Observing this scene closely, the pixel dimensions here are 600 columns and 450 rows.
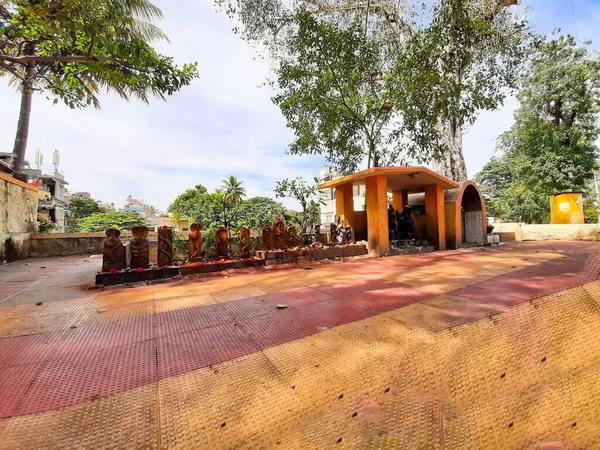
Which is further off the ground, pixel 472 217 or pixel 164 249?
pixel 472 217

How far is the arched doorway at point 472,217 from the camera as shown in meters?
12.2

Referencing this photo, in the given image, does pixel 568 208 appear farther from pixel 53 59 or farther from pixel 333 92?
pixel 53 59

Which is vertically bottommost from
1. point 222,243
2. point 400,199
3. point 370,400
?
point 370,400

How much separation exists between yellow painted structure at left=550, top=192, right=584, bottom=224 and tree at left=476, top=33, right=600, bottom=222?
622cm

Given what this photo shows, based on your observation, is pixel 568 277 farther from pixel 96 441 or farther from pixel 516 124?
pixel 516 124

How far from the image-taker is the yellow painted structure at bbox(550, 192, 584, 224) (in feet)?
46.4

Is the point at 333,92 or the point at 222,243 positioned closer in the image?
the point at 222,243

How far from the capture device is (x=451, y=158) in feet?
48.5

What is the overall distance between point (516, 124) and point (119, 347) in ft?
92.5

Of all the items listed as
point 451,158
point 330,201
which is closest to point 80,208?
point 330,201

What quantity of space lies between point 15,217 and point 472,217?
17.4m

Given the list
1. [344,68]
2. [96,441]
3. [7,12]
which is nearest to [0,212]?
[7,12]

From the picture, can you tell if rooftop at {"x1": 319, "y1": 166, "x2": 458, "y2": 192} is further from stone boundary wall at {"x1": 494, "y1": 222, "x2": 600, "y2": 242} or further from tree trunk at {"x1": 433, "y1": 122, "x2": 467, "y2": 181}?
stone boundary wall at {"x1": 494, "y1": 222, "x2": 600, "y2": 242}

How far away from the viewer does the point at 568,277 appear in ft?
14.3
